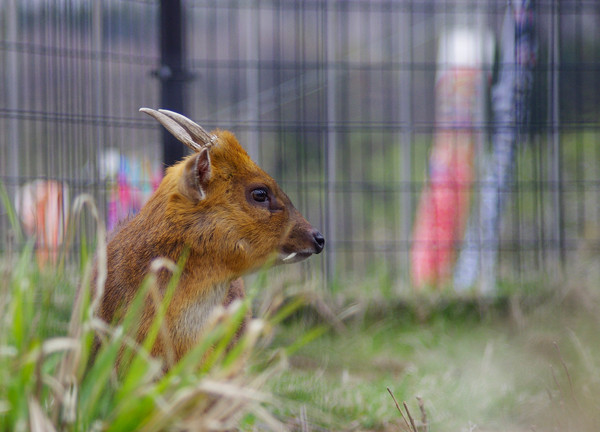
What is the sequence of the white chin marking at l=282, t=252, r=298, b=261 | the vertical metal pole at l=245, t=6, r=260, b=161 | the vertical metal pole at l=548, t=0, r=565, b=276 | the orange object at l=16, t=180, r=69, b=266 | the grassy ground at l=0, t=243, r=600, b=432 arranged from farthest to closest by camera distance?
the vertical metal pole at l=245, t=6, r=260, b=161 → the vertical metal pole at l=548, t=0, r=565, b=276 → the white chin marking at l=282, t=252, r=298, b=261 → the orange object at l=16, t=180, r=69, b=266 → the grassy ground at l=0, t=243, r=600, b=432

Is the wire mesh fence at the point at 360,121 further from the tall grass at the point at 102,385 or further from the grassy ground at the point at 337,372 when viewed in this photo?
the tall grass at the point at 102,385

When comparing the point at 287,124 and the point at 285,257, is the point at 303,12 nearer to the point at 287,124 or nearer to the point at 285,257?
the point at 287,124

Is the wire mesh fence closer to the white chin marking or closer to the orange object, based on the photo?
the orange object

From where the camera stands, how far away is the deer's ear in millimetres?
2652

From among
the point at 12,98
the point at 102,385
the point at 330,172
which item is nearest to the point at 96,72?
the point at 12,98

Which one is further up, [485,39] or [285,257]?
[485,39]

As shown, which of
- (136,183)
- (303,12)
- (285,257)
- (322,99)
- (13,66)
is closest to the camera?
(285,257)

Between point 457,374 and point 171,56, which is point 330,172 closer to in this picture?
point 171,56

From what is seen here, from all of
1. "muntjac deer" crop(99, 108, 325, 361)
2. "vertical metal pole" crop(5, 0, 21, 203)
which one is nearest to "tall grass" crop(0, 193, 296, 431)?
"muntjac deer" crop(99, 108, 325, 361)

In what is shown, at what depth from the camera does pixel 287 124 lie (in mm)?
6035

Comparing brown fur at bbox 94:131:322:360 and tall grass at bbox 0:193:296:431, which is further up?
brown fur at bbox 94:131:322:360

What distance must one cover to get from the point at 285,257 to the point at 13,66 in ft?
16.9

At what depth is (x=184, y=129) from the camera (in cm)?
275

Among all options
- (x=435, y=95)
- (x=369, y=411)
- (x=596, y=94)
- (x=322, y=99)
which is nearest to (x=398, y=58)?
(x=435, y=95)
